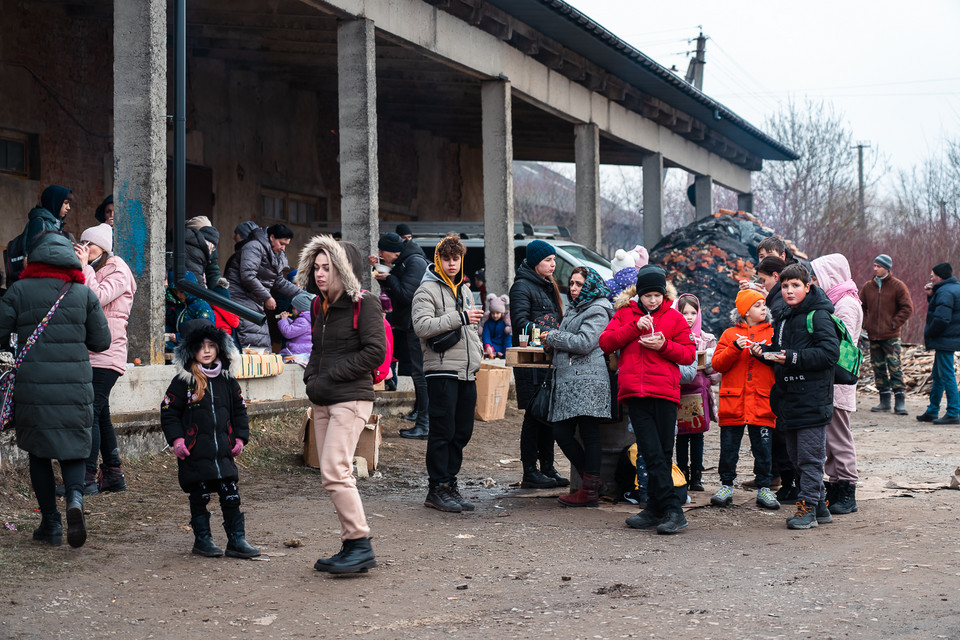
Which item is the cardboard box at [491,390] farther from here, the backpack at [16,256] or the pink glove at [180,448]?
the pink glove at [180,448]

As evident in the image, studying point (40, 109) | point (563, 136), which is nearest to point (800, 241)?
point (563, 136)

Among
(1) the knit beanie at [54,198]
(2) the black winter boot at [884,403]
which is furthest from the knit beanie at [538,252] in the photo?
(2) the black winter boot at [884,403]

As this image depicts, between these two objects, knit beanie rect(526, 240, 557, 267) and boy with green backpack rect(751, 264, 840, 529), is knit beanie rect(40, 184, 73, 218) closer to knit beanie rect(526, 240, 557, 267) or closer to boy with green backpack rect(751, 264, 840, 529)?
knit beanie rect(526, 240, 557, 267)

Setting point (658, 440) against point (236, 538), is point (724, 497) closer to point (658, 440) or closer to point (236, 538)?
point (658, 440)

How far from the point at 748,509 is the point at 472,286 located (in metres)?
9.95

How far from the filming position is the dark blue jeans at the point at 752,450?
7684 mm

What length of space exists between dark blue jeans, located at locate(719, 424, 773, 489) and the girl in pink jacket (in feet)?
14.1

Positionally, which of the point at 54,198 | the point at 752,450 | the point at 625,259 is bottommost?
the point at 752,450

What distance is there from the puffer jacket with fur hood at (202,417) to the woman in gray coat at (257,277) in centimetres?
424

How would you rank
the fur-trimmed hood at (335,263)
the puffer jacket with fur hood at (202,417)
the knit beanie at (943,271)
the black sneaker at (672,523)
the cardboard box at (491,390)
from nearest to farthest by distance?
1. the fur-trimmed hood at (335,263)
2. the puffer jacket with fur hood at (202,417)
3. the black sneaker at (672,523)
4. the cardboard box at (491,390)
5. the knit beanie at (943,271)

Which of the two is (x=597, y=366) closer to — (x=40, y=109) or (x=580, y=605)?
(x=580, y=605)

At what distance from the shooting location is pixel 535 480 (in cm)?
852

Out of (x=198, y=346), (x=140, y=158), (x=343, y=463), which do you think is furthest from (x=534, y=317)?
(x=140, y=158)

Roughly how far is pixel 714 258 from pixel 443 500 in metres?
12.6
